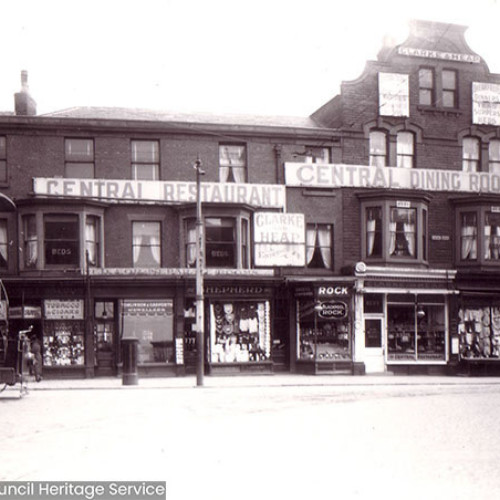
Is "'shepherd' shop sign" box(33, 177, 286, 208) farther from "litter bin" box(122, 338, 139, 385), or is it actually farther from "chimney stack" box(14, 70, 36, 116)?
"litter bin" box(122, 338, 139, 385)

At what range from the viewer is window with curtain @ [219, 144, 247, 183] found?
96.6 ft

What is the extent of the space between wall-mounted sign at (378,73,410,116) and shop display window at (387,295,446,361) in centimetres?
742

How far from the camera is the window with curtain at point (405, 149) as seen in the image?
30781 mm

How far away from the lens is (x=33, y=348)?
25703 millimetres

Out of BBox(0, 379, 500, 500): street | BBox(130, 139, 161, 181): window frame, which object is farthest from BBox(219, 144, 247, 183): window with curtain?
BBox(0, 379, 500, 500): street

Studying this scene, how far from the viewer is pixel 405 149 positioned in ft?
101

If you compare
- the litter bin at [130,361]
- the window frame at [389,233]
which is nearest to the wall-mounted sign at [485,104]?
the window frame at [389,233]

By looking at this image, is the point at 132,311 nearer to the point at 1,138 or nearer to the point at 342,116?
the point at 1,138

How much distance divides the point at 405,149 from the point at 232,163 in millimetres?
7118

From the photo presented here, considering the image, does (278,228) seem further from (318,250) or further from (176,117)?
(176,117)

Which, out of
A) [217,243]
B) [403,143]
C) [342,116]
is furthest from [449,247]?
[217,243]

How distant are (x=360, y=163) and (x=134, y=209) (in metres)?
9.05

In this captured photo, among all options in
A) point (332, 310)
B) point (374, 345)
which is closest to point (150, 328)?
point (332, 310)

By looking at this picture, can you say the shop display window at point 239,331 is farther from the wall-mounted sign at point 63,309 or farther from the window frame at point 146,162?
the window frame at point 146,162
